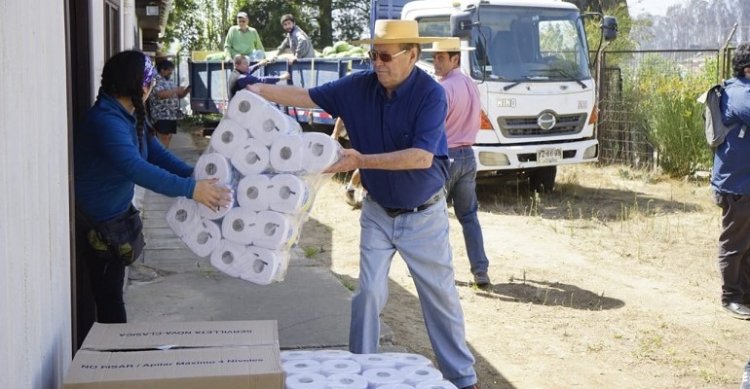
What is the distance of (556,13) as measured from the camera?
12336 millimetres

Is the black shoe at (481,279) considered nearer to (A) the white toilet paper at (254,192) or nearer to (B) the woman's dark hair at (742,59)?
(B) the woman's dark hair at (742,59)

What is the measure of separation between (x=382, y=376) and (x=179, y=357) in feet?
2.56

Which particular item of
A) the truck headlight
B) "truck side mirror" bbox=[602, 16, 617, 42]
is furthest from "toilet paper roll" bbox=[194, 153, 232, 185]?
"truck side mirror" bbox=[602, 16, 617, 42]

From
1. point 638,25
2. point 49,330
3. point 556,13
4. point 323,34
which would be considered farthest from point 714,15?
point 49,330

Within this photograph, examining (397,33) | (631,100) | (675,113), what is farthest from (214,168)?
(631,100)

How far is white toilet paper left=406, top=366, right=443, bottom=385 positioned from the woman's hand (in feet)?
3.31

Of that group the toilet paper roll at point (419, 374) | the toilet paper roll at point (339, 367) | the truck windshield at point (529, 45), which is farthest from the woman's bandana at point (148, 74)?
the truck windshield at point (529, 45)

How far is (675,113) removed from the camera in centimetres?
1373

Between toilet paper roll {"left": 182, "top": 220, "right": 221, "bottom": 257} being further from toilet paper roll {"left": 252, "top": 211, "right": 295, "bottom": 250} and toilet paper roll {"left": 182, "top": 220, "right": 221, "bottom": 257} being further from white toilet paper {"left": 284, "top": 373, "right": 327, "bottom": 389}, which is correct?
white toilet paper {"left": 284, "top": 373, "right": 327, "bottom": 389}

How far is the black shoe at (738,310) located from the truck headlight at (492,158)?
191 inches

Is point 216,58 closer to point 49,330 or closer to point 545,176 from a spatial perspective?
point 545,176

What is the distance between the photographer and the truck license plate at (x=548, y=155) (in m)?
11.9

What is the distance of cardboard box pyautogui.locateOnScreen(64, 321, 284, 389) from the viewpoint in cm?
301

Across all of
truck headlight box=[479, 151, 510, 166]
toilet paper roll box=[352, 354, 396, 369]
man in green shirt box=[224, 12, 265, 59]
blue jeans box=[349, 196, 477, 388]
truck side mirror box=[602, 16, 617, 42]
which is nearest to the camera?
toilet paper roll box=[352, 354, 396, 369]
